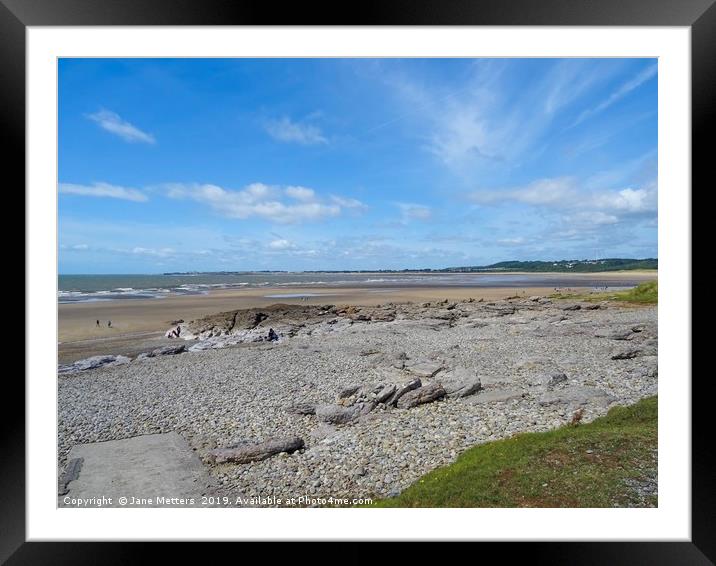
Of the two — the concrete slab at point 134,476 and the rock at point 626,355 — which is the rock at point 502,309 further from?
the concrete slab at point 134,476

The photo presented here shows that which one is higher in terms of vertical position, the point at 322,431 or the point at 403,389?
the point at 403,389

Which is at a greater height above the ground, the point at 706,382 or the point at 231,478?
the point at 706,382

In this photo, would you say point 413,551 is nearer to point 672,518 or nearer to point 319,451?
point 319,451

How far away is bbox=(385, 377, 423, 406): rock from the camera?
4332mm

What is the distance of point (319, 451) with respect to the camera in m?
3.50

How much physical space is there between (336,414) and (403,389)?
36.9 inches

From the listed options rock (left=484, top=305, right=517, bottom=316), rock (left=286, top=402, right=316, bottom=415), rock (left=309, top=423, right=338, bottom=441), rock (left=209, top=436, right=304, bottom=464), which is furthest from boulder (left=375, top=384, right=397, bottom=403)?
rock (left=484, top=305, right=517, bottom=316)

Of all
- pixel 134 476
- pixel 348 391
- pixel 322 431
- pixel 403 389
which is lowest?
pixel 134 476

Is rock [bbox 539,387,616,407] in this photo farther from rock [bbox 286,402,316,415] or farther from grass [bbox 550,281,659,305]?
rock [bbox 286,402,316,415]

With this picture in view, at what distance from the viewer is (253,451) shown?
136 inches

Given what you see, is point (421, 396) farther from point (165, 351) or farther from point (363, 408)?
point (165, 351)

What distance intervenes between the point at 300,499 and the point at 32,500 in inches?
79.6

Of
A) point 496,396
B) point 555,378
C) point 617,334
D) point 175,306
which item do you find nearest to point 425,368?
point 496,396

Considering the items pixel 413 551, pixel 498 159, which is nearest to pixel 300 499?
pixel 413 551
